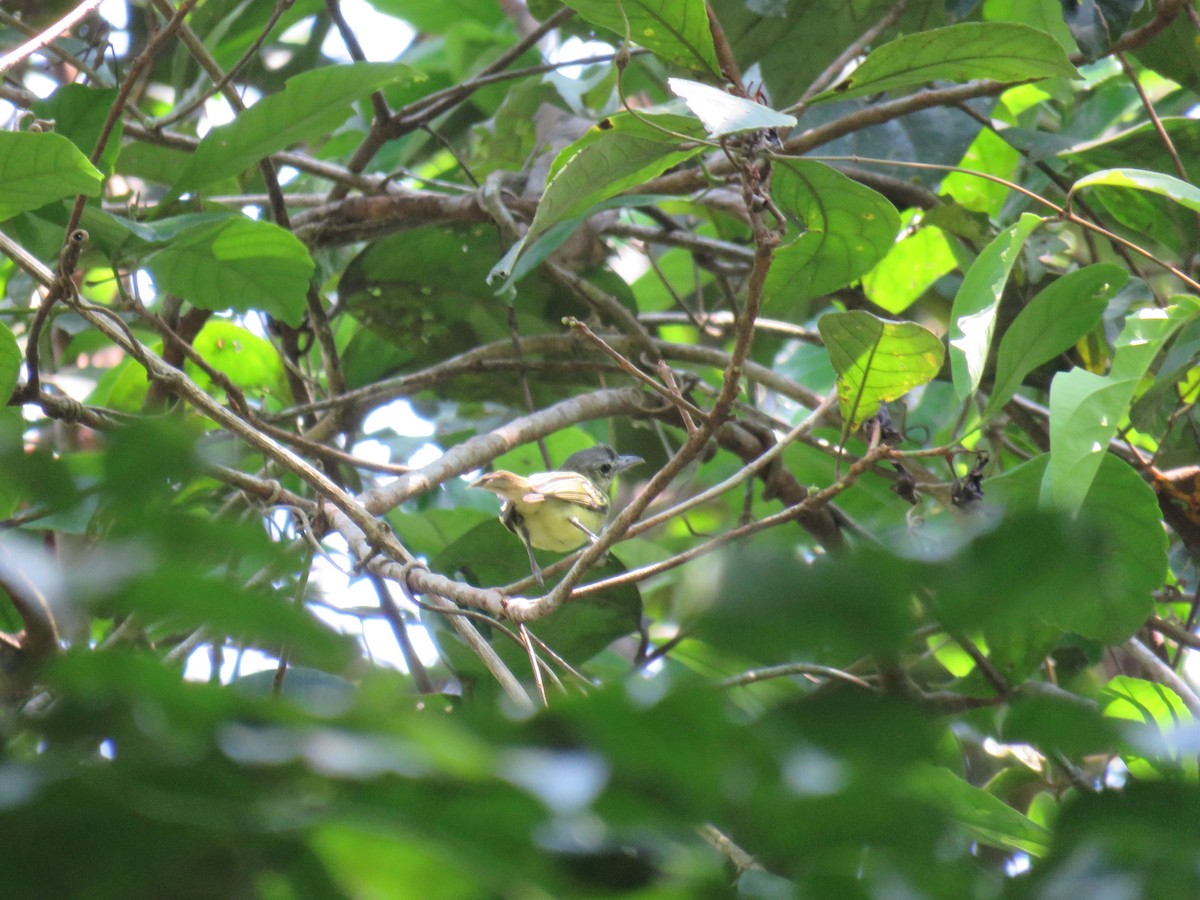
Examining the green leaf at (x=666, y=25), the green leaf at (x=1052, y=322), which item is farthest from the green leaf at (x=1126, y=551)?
the green leaf at (x=666, y=25)

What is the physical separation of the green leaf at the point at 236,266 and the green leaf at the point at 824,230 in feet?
3.29

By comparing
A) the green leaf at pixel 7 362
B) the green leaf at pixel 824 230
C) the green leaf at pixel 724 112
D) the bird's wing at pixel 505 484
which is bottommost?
the bird's wing at pixel 505 484

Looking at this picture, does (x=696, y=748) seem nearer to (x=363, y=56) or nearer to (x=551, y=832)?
(x=551, y=832)

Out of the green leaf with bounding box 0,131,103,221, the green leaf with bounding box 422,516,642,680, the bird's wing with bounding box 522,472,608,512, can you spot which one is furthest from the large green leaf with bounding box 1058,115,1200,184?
the green leaf with bounding box 0,131,103,221

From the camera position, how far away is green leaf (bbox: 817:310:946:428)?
1805 millimetres

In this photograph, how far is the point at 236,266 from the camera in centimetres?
238

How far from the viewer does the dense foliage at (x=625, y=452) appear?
1.64ft

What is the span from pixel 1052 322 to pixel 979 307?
197 millimetres

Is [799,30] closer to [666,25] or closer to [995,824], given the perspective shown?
[666,25]

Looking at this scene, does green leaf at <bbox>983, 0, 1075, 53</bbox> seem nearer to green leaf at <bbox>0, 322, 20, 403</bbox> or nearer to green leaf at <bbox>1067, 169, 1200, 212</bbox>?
green leaf at <bbox>1067, 169, 1200, 212</bbox>

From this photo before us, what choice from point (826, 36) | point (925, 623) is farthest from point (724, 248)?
point (925, 623)

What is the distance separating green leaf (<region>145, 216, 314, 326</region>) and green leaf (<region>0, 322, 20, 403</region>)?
0.45m

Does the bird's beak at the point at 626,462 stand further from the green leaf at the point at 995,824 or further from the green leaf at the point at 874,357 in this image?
the green leaf at the point at 995,824

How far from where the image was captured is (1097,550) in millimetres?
480
